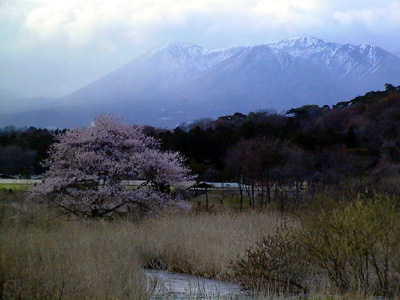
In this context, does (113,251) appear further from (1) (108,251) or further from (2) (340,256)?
(2) (340,256)

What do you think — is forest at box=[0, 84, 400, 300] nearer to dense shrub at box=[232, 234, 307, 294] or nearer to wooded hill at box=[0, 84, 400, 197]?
dense shrub at box=[232, 234, 307, 294]

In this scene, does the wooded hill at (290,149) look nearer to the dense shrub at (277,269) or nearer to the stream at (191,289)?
the stream at (191,289)

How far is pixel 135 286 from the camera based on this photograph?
9.35 metres

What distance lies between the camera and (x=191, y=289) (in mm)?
10961

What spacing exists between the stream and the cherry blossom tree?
9915 mm

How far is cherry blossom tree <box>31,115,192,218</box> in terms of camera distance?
75.0 ft

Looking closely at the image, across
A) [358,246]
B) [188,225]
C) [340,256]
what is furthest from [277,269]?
[188,225]

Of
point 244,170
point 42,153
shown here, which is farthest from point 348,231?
point 42,153

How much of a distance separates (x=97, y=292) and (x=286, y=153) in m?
36.3

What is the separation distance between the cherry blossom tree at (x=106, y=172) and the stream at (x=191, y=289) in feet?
32.5

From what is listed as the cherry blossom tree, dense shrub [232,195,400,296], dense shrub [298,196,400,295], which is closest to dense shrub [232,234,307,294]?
dense shrub [232,195,400,296]

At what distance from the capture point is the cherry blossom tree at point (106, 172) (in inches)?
901

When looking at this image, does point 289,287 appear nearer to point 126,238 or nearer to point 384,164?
point 126,238

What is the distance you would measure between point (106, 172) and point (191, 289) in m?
13.2
